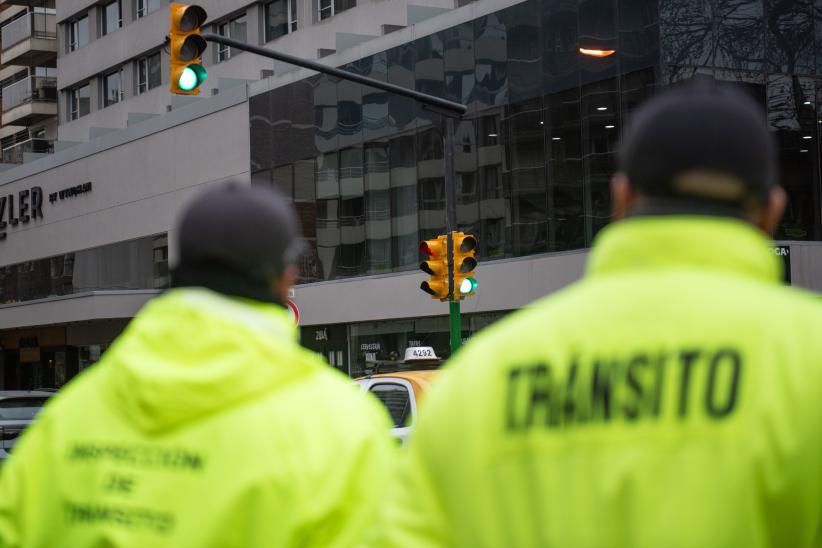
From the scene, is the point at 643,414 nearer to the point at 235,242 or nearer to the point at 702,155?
the point at 702,155

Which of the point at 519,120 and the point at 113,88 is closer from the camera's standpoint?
the point at 519,120

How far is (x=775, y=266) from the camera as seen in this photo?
6.72 feet

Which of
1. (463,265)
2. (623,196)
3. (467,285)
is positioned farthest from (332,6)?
(623,196)

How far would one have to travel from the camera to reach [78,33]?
53.5m

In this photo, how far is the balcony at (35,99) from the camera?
189 feet

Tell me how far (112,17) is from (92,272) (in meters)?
10.4

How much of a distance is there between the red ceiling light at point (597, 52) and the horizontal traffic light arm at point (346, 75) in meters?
10.7

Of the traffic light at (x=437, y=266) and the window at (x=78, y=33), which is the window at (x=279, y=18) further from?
the traffic light at (x=437, y=266)

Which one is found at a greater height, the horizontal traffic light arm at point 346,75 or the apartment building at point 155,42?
the apartment building at point 155,42

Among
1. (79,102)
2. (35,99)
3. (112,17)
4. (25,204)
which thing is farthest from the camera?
(35,99)

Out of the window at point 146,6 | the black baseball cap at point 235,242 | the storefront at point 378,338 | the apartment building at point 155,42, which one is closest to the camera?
the black baseball cap at point 235,242

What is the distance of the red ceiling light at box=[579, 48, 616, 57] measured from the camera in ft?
90.5

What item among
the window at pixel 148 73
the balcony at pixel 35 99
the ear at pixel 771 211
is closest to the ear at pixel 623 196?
the ear at pixel 771 211

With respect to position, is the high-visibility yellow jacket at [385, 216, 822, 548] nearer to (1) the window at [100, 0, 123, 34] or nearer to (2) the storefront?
(2) the storefront
